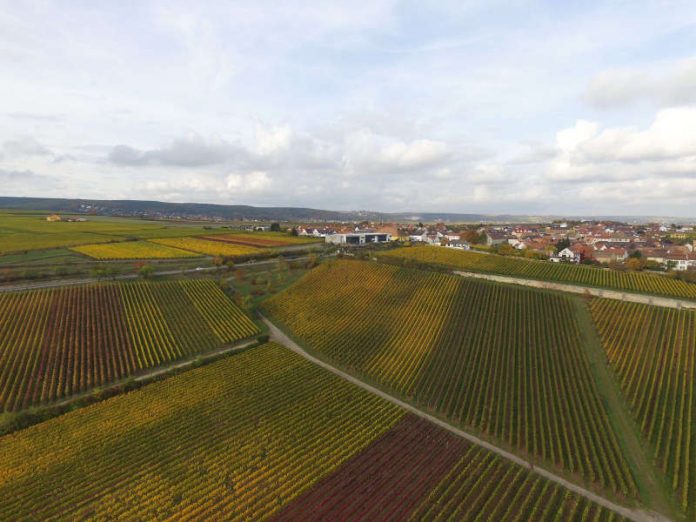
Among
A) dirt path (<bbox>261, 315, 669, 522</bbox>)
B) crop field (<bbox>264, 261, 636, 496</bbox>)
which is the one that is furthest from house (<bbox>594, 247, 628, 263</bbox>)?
dirt path (<bbox>261, 315, 669, 522</bbox>)

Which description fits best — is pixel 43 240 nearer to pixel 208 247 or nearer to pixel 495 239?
Answer: pixel 208 247

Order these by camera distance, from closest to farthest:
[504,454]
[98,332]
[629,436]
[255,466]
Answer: [255,466] → [504,454] → [629,436] → [98,332]

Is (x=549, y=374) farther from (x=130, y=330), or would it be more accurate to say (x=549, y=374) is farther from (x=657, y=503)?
(x=130, y=330)

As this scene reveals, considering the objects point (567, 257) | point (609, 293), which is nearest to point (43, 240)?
point (609, 293)

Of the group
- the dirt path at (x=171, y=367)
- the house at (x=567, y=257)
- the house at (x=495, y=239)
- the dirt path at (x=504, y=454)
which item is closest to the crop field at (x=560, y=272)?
the house at (x=567, y=257)

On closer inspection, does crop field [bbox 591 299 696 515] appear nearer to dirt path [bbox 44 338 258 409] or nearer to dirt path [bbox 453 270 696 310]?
dirt path [bbox 453 270 696 310]

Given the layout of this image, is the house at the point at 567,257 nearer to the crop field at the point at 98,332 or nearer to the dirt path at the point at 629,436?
the dirt path at the point at 629,436
